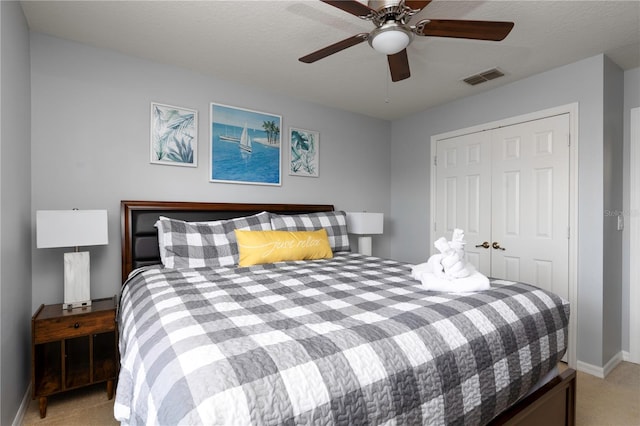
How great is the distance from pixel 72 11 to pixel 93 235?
4.73 ft

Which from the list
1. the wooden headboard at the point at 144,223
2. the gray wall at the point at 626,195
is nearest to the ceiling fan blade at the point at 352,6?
the wooden headboard at the point at 144,223

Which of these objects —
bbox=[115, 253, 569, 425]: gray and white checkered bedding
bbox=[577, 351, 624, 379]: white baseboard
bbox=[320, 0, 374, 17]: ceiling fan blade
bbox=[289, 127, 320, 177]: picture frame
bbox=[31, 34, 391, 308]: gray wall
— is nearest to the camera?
bbox=[115, 253, 569, 425]: gray and white checkered bedding

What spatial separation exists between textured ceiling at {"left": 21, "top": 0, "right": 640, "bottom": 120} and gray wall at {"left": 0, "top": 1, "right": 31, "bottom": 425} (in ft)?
1.27

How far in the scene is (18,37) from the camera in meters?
1.94

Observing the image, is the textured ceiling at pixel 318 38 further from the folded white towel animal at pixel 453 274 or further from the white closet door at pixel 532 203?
the folded white towel animal at pixel 453 274

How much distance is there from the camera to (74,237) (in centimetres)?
202

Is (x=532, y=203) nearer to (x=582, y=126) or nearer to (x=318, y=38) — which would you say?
(x=582, y=126)

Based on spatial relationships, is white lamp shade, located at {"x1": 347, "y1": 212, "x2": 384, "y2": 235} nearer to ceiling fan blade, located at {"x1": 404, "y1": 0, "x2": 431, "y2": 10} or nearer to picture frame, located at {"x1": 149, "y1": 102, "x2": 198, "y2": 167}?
picture frame, located at {"x1": 149, "y1": 102, "x2": 198, "y2": 167}

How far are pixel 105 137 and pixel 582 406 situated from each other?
12.8 ft

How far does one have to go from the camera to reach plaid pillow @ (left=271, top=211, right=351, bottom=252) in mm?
2863

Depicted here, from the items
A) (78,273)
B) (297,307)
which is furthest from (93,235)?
(297,307)

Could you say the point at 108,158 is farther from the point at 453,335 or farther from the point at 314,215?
the point at 453,335

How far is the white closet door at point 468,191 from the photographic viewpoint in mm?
3324

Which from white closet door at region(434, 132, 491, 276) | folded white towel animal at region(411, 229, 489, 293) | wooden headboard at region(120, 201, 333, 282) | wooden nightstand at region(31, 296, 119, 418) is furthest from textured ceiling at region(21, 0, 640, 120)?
wooden nightstand at region(31, 296, 119, 418)
